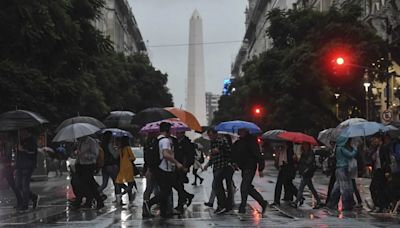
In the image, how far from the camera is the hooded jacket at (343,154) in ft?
50.3

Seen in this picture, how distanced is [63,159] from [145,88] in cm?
3498

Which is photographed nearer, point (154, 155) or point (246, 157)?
point (154, 155)

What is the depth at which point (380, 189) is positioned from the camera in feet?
49.9

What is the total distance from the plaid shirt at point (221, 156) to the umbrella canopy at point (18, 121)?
Answer: 416cm

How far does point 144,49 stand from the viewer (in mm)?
162750

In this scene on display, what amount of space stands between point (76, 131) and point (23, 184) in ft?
5.80

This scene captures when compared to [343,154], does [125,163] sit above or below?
below

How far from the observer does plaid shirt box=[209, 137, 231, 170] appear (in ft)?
48.5

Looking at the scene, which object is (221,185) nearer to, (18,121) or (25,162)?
(25,162)

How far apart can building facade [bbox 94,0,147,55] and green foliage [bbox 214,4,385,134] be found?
30252 millimetres

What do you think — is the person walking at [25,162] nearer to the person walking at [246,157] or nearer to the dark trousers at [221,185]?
the dark trousers at [221,185]

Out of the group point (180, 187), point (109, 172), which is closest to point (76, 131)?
point (109, 172)

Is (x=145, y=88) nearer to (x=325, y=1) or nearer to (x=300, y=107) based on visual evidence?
(x=325, y=1)

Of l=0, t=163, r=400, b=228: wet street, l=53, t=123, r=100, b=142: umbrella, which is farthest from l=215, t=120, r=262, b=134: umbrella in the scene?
l=53, t=123, r=100, b=142: umbrella
